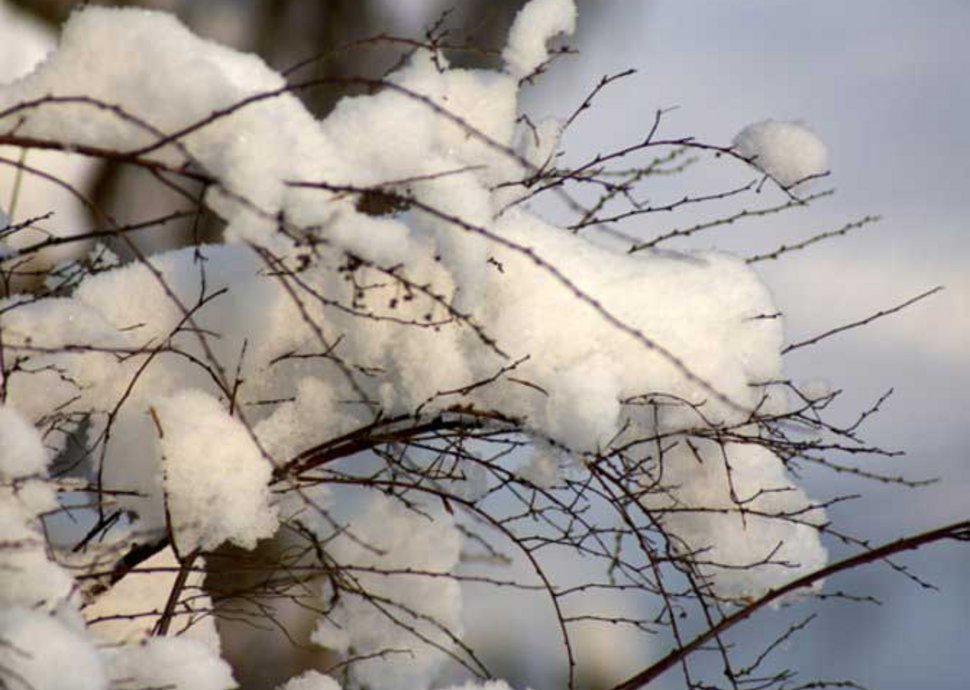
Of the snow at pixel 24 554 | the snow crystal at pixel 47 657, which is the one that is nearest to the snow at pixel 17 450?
the snow at pixel 24 554

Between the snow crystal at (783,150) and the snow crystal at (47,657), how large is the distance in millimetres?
1210

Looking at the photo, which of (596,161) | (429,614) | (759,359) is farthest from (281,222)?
(429,614)

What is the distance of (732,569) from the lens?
7.04 ft

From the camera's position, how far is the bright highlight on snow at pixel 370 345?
1.60m

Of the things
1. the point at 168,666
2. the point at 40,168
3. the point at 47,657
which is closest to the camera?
the point at 47,657

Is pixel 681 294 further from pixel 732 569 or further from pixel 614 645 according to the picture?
pixel 614 645

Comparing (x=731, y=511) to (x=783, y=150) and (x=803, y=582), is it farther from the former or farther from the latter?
(x=783, y=150)

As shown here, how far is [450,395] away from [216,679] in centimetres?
50

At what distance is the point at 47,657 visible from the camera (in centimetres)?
147

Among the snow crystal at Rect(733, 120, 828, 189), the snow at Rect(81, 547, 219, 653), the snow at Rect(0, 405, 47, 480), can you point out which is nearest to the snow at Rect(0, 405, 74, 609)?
the snow at Rect(0, 405, 47, 480)

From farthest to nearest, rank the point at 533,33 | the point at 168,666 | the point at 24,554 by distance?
the point at 533,33
the point at 168,666
the point at 24,554

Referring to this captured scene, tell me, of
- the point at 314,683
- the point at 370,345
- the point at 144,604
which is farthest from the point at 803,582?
the point at 144,604

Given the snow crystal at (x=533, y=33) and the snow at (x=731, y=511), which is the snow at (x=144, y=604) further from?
the snow crystal at (x=533, y=33)

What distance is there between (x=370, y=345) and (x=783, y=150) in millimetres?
701
